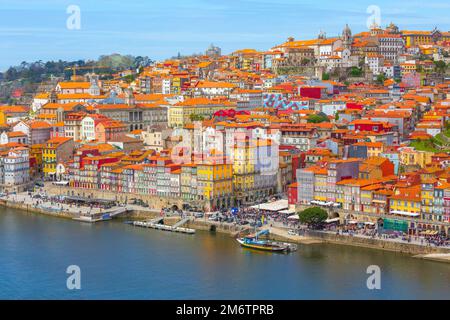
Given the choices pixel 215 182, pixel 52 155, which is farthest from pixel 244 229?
pixel 52 155

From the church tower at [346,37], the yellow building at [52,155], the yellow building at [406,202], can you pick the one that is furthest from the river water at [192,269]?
the church tower at [346,37]

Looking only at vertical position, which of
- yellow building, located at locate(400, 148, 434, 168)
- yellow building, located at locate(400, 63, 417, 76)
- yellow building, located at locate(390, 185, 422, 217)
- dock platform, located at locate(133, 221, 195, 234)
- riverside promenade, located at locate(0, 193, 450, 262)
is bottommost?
dock platform, located at locate(133, 221, 195, 234)

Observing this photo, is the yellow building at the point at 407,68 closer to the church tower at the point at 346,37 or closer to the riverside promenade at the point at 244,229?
the church tower at the point at 346,37

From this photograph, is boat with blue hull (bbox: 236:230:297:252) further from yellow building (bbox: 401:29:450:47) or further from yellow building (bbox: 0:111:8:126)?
yellow building (bbox: 401:29:450:47)

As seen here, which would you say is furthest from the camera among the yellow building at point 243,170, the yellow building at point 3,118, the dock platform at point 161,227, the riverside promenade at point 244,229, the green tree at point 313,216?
the yellow building at point 3,118

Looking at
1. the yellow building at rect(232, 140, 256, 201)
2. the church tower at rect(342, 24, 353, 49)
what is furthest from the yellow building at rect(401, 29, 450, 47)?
the yellow building at rect(232, 140, 256, 201)
